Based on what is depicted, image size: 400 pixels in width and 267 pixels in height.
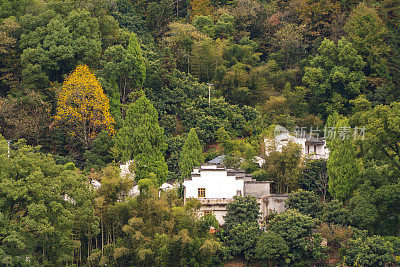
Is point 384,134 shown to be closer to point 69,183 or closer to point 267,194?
point 267,194

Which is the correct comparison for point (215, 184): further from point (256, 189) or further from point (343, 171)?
point (343, 171)

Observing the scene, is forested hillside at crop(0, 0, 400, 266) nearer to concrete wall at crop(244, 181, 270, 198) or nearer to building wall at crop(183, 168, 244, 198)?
building wall at crop(183, 168, 244, 198)

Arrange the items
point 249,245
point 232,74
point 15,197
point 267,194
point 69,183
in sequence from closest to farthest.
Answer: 1. point 15,197
2. point 69,183
3. point 249,245
4. point 267,194
5. point 232,74

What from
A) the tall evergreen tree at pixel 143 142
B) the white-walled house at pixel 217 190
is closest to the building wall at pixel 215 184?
the white-walled house at pixel 217 190

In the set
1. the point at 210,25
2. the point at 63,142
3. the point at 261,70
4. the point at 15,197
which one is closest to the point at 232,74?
the point at 261,70

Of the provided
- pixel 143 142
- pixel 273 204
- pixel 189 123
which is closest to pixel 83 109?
pixel 143 142

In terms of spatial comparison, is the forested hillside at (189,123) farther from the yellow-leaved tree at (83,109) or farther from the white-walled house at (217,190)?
the white-walled house at (217,190)
